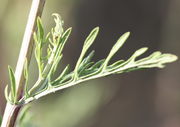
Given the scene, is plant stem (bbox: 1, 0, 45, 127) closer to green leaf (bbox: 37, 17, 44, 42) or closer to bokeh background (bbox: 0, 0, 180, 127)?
green leaf (bbox: 37, 17, 44, 42)

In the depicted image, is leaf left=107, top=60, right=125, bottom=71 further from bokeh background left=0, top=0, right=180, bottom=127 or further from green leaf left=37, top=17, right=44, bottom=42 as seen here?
bokeh background left=0, top=0, right=180, bottom=127

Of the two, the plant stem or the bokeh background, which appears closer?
the plant stem

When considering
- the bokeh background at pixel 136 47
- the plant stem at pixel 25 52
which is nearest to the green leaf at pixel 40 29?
the plant stem at pixel 25 52

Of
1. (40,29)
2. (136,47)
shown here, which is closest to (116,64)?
(40,29)

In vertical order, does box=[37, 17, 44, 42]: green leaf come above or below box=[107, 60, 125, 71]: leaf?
above

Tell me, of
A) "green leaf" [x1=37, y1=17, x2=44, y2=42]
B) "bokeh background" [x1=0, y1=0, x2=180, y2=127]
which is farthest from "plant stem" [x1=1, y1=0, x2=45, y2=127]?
"bokeh background" [x1=0, y1=0, x2=180, y2=127]

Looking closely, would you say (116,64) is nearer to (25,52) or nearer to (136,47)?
(25,52)

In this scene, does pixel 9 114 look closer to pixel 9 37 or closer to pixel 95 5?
pixel 9 37

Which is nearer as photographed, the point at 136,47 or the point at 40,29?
the point at 40,29

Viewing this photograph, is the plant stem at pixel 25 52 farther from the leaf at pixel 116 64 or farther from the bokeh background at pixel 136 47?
the bokeh background at pixel 136 47
